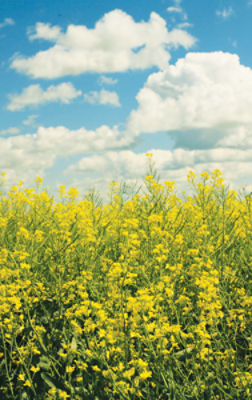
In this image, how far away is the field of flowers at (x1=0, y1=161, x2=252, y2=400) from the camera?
2.20m

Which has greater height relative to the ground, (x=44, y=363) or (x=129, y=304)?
(x=129, y=304)

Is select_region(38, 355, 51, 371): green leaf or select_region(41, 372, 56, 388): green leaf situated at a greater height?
select_region(38, 355, 51, 371): green leaf

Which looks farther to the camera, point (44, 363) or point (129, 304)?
point (44, 363)

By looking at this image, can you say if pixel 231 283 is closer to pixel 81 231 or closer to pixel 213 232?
pixel 213 232

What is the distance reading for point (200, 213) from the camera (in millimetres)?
4051

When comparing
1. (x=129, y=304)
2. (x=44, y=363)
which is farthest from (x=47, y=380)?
(x=129, y=304)

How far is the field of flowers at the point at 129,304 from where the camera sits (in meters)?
2.20

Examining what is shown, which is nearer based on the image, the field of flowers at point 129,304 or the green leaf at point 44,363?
the field of flowers at point 129,304

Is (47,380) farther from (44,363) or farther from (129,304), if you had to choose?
(129,304)

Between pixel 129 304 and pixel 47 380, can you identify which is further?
pixel 47 380

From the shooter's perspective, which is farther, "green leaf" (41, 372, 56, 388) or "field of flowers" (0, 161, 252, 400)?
"green leaf" (41, 372, 56, 388)

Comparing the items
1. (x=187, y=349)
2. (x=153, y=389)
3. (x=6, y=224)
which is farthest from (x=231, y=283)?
(x=6, y=224)

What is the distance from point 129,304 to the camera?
2.17 m

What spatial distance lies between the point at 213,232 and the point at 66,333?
183cm
